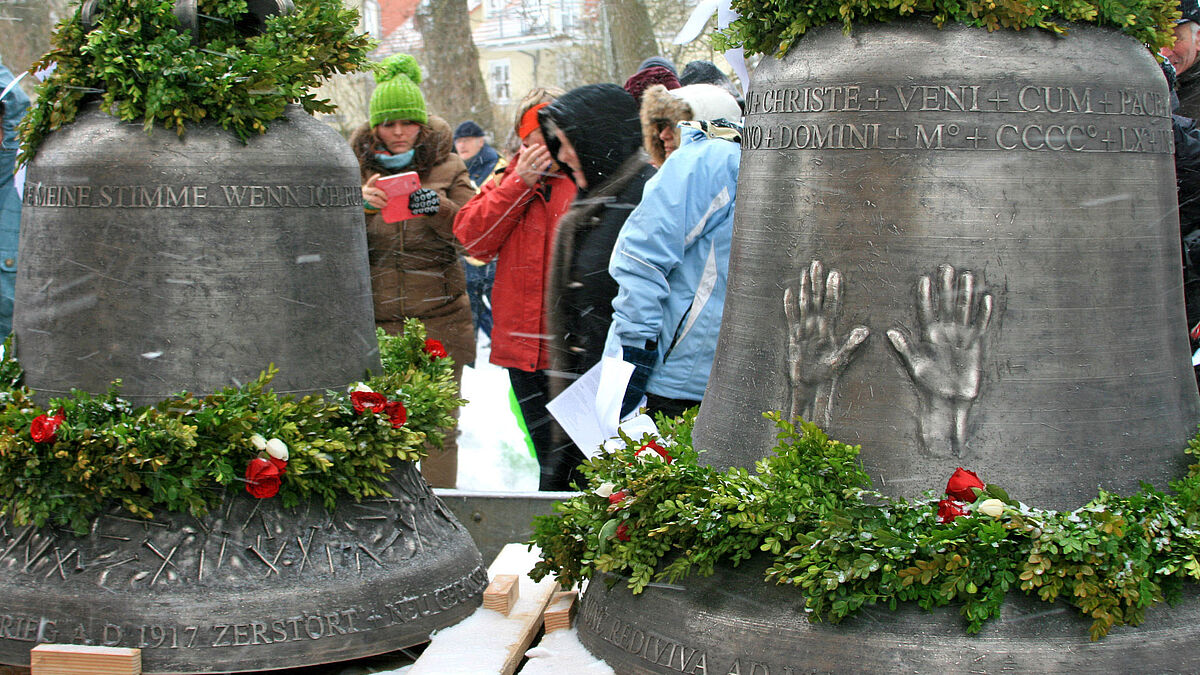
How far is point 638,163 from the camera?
5.22 meters

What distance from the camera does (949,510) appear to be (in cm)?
229

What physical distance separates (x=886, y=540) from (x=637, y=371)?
7.02ft

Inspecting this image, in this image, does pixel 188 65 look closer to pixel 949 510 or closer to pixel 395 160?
pixel 949 510

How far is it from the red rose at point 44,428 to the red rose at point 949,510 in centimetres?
213

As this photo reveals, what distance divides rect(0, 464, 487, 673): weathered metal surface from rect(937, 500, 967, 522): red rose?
1.64m

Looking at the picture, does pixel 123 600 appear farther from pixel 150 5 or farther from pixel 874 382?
pixel 874 382

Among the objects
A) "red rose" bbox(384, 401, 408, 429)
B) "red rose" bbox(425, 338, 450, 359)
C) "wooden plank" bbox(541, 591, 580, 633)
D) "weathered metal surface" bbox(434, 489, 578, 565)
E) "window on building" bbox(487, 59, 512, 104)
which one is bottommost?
"weathered metal surface" bbox(434, 489, 578, 565)

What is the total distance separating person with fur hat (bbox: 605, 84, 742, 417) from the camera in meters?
4.19

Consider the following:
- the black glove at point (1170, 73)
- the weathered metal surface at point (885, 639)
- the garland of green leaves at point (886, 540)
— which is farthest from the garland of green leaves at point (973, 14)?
the black glove at point (1170, 73)

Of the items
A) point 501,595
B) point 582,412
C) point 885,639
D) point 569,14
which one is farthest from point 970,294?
point 569,14

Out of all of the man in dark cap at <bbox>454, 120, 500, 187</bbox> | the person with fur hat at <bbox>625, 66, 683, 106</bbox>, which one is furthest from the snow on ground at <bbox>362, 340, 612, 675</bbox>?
the person with fur hat at <bbox>625, 66, 683, 106</bbox>

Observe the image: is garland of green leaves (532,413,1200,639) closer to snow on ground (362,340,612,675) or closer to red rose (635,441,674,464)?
red rose (635,441,674,464)

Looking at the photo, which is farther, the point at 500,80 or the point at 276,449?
the point at 500,80

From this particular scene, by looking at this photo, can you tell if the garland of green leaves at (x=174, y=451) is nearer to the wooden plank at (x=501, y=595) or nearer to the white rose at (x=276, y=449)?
the white rose at (x=276, y=449)
